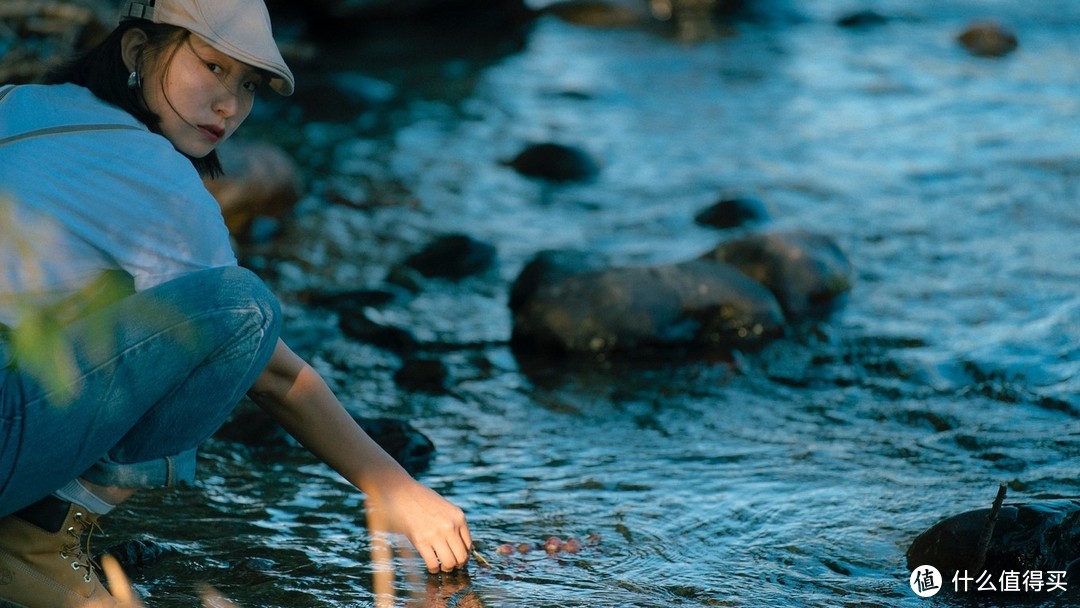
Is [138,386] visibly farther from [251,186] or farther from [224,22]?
[251,186]

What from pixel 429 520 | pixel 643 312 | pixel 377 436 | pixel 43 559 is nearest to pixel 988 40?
pixel 643 312

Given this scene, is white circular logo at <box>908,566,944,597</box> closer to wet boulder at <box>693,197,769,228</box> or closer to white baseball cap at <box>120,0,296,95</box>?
white baseball cap at <box>120,0,296,95</box>

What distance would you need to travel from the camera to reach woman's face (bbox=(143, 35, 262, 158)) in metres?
2.66

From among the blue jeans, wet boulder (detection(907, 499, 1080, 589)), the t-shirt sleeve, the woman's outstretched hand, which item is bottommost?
wet boulder (detection(907, 499, 1080, 589))

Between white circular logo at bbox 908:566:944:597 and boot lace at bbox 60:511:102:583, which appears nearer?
boot lace at bbox 60:511:102:583

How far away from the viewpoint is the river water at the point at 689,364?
3.24 m

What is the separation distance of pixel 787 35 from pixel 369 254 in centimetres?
726

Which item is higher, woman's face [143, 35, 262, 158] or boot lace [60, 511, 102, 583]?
woman's face [143, 35, 262, 158]

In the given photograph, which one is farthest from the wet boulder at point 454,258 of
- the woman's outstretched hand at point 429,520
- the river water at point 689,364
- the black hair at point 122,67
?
the black hair at point 122,67

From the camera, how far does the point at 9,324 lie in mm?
2512

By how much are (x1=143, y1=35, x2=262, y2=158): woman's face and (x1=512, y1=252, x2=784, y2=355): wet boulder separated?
2475 mm

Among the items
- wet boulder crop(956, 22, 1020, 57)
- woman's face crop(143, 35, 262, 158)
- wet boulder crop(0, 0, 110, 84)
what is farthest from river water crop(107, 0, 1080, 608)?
wet boulder crop(0, 0, 110, 84)

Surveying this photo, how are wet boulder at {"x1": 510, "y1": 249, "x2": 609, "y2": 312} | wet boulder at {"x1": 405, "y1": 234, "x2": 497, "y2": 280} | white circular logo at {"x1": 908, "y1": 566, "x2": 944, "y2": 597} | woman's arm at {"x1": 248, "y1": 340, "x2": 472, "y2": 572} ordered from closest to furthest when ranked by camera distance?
woman's arm at {"x1": 248, "y1": 340, "x2": 472, "y2": 572} → white circular logo at {"x1": 908, "y1": 566, "x2": 944, "y2": 597} → wet boulder at {"x1": 510, "y1": 249, "x2": 609, "y2": 312} → wet boulder at {"x1": 405, "y1": 234, "x2": 497, "y2": 280}

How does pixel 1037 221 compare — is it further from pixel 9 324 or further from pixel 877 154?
pixel 9 324
